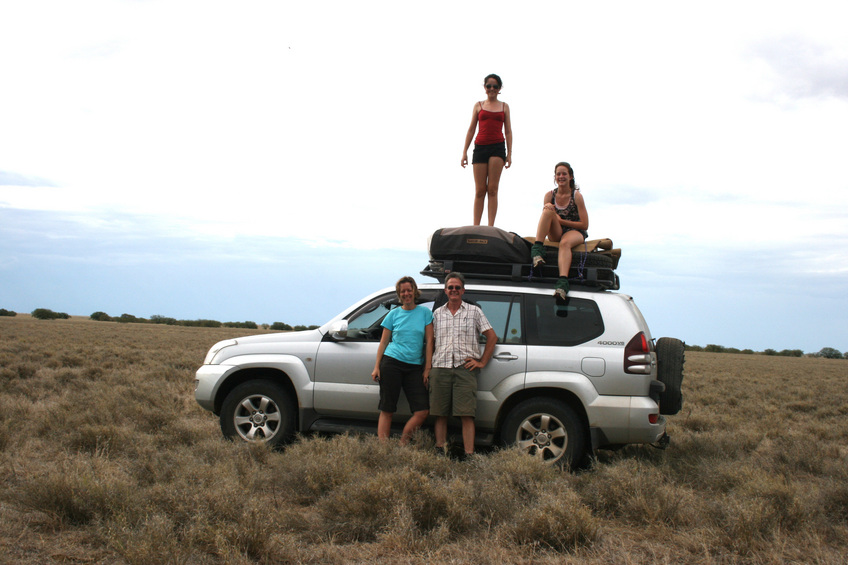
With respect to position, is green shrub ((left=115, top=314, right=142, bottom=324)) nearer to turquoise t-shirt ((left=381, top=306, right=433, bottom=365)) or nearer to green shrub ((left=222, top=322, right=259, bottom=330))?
green shrub ((left=222, top=322, right=259, bottom=330))

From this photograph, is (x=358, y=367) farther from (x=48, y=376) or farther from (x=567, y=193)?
(x=48, y=376)

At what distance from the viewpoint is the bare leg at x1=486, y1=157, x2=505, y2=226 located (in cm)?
882

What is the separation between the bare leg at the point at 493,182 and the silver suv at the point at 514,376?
2.27m

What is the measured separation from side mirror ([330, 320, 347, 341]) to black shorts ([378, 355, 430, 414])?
0.51 metres

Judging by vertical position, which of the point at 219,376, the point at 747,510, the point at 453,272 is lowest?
the point at 747,510

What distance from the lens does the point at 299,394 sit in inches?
271

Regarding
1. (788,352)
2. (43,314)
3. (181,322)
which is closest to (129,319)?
(181,322)

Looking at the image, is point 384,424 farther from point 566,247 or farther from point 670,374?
point 670,374

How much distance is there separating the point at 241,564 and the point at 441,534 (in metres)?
1.23

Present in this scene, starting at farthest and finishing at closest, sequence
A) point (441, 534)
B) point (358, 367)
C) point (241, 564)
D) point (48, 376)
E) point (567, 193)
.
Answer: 1. point (48, 376)
2. point (567, 193)
3. point (358, 367)
4. point (441, 534)
5. point (241, 564)

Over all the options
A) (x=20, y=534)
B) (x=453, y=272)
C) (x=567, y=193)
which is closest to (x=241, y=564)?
(x=20, y=534)

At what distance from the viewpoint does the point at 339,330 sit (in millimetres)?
6758

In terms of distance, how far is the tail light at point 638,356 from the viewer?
6.16 m

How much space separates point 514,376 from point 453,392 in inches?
23.7
